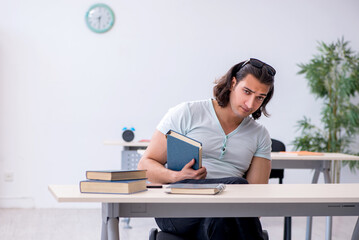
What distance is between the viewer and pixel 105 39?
529 centimetres

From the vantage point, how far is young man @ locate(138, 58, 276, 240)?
2.14 metres

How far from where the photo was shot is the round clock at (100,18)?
523 cm

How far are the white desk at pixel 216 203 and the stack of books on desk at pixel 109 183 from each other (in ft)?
0.10

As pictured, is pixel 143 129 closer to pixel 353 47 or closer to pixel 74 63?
pixel 74 63

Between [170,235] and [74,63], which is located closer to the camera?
[170,235]

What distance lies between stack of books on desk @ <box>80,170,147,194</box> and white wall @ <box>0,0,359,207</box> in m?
3.66

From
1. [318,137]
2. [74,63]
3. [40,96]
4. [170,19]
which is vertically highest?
[170,19]

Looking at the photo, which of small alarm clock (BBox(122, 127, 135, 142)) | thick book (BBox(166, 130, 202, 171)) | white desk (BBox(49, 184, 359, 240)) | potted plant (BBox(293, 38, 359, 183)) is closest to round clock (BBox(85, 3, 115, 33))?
small alarm clock (BBox(122, 127, 135, 142))

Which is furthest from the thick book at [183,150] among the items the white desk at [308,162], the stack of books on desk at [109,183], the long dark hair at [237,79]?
the white desk at [308,162]

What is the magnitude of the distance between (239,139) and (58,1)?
3.59m

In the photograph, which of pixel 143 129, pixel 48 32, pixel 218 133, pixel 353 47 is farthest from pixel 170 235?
pixel 353 47

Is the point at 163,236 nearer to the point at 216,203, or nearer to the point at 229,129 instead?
the point at 216,203

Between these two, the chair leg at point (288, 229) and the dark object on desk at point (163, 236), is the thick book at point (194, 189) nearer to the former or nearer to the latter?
the dark object on desk at point (163, 236)

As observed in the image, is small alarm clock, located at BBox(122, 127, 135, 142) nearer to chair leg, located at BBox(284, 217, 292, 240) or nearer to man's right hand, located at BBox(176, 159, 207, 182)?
chair leg, located at BBox(284, 217, 292, 240)
